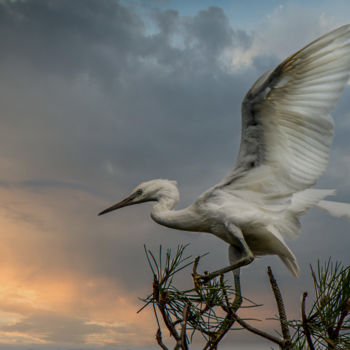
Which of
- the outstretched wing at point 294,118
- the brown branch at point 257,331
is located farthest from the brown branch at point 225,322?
the outstretched wing at point 294,118

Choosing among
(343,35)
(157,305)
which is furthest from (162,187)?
(343,35)

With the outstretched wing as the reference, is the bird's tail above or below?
below

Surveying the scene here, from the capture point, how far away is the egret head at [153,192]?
134 inches

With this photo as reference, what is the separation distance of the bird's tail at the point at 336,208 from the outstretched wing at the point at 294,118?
509 mm

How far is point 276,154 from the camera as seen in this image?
2910 millimetres

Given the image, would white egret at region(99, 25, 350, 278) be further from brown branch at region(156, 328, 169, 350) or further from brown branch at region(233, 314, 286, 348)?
brown branch at region(156, 328, 169, 350)

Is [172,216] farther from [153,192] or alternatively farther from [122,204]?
[122,204]

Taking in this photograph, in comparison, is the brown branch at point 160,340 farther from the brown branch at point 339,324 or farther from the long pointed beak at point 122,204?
the long pointed beak at point 122,204

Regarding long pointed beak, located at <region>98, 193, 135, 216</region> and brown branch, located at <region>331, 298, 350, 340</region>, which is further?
long pointed beak, located at <region>98, 193, 135, 216</region>

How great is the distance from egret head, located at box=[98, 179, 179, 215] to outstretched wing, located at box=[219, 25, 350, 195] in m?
0.59

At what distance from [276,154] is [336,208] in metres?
0.73

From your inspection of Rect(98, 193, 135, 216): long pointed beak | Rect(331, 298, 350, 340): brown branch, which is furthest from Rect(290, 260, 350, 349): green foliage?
Rect(98, 193, 135, 216): long pointed beak

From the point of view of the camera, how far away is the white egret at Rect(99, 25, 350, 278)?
2.73 meters

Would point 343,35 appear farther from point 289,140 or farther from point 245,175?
point 245,175
